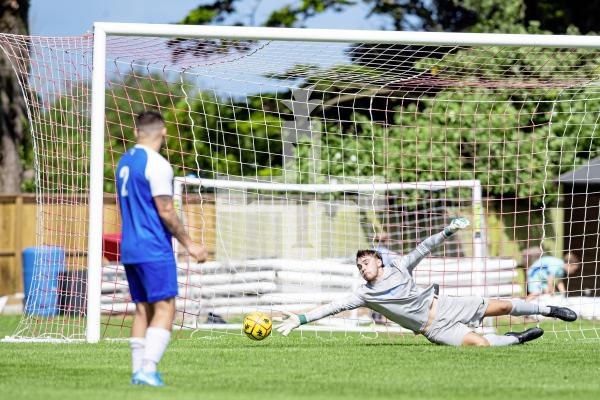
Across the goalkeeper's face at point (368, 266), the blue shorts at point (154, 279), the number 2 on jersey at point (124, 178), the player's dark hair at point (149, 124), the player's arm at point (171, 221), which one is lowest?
the goalkeeper's face at point (368, 266)

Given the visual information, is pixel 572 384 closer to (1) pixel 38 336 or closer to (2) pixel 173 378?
(2) pixel 173 378

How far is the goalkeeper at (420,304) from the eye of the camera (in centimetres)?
1052

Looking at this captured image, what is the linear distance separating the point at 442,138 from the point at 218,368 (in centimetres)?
1390

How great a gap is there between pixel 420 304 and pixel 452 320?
14.7 inches

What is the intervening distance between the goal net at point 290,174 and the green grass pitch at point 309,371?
1.59m

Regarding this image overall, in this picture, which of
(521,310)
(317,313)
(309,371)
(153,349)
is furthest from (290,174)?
(153,349)

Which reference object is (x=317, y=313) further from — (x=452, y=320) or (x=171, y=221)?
(x=171, y=221)

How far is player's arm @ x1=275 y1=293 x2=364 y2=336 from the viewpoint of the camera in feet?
32.2

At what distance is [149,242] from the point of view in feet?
24.0

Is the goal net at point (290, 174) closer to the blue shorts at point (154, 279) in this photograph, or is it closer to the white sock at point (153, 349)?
the blue shorts at point (154, 279)

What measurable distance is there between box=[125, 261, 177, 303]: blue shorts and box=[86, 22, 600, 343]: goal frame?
3383mm

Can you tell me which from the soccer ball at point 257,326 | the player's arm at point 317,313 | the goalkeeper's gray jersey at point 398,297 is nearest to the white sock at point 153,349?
the player's arm at point 317,313

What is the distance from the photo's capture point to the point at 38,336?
12.0m

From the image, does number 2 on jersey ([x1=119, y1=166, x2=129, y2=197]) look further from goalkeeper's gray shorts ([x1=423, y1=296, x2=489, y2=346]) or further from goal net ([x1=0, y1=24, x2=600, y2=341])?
goalkeeper's gray shorts ([x1=423, y1=296, x2=489, y2=346])
